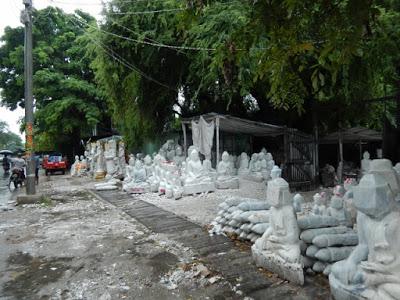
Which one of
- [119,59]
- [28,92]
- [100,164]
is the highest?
[119,59]

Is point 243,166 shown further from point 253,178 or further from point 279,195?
point 279,195

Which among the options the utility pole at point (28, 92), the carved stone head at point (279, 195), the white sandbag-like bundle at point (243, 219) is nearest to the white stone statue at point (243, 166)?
the white sandbag-like bundle at point (243, 219)

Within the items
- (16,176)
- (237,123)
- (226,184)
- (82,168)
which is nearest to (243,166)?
(237,123)

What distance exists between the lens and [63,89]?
2425 cm

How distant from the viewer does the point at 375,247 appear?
296 centimetres

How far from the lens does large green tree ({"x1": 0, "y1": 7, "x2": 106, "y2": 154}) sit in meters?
24.0

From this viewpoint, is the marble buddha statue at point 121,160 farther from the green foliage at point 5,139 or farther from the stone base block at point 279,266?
the green foliage at point 5,139

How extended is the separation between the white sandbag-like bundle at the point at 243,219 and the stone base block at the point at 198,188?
13.7 ft

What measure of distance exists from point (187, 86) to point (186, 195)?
6.80 meters

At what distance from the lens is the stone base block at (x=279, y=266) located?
4039mm

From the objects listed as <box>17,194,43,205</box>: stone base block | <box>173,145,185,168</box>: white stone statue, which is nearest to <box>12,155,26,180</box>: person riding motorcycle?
<box>17,194,43,205</box>: stone base block

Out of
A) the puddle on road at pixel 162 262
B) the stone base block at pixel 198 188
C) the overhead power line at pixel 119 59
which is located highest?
the overhead power line at pixel 119 59

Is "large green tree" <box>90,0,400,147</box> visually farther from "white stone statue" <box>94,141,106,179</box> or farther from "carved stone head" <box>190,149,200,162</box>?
"white stone statue" <box>94,141,106,179</box>

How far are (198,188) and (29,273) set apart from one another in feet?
21.6
